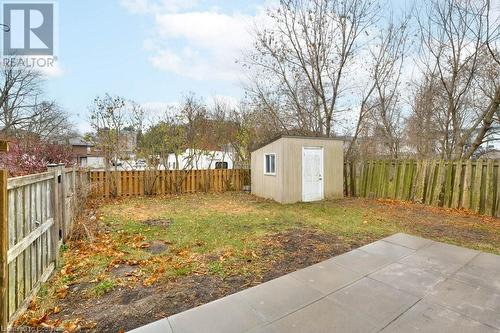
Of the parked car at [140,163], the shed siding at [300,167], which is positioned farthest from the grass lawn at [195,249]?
the parked car at [140,163]

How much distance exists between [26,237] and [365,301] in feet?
11.1

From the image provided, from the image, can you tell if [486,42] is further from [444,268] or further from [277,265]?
[277,265]

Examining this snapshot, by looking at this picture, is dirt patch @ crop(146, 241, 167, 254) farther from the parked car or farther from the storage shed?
the parked car

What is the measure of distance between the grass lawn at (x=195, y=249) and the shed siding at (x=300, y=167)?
3.72 ft

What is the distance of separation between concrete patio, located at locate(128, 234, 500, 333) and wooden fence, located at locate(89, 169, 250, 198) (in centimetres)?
940

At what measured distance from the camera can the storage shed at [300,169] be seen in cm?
935

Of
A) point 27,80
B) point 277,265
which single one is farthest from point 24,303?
point 27,80

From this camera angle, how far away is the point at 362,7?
11961 mm

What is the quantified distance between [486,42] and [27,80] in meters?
30.8

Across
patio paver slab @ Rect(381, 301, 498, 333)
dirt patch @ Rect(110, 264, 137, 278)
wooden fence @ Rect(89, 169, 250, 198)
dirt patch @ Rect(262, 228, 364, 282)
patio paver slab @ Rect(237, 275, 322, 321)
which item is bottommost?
dirt patch @ Rect(110, 264, 137, 278)

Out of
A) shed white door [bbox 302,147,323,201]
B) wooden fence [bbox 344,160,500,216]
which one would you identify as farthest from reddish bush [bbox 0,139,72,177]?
wooden fence [bbox 344,160,500,216]

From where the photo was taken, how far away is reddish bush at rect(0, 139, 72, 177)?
19.5 feet

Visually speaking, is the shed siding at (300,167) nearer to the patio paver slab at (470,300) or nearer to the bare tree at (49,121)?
the patio paver slab at (470,300)

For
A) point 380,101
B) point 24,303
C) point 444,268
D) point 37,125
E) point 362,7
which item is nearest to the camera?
point 24,303
